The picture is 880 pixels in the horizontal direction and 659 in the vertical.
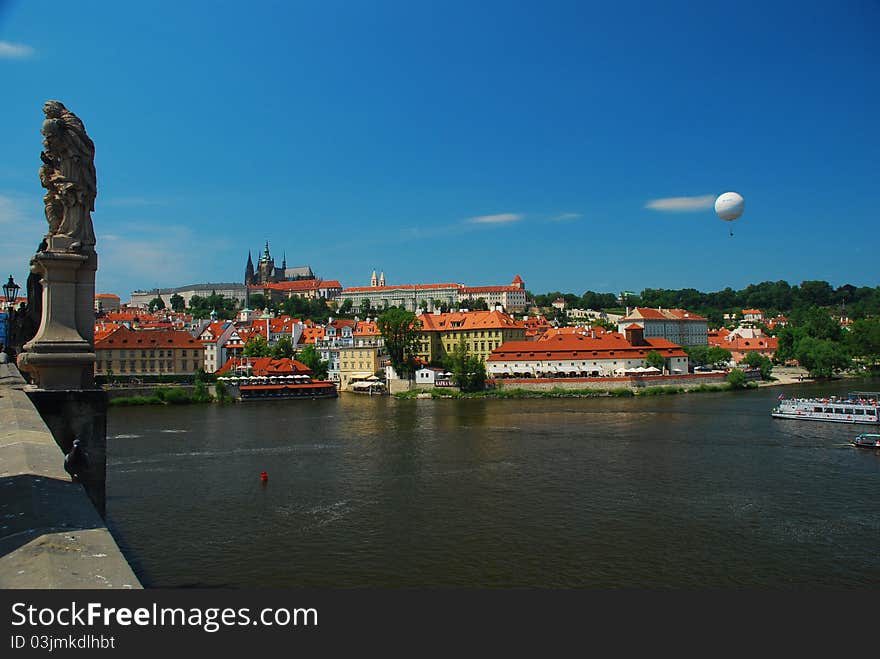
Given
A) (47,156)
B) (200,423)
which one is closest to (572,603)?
(47,156)

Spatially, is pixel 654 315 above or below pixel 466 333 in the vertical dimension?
above

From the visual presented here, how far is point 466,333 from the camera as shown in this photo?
60.2 meters

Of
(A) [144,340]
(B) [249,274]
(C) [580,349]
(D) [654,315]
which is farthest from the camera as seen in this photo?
(B) [249,274]

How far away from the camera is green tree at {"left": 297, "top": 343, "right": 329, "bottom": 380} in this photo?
54375 mm

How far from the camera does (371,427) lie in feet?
95.1

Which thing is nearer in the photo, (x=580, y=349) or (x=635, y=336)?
(x=580, y=349)

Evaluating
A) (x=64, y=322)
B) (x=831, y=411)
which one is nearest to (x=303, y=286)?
(x=831, y=411)

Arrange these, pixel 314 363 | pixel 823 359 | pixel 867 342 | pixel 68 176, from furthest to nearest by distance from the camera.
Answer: pixel 867 342 → pixel 314 363 → pixel 823 359 → pixel 68 176

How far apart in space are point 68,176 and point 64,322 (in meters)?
1.28

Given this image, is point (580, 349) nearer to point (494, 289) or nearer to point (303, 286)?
point (494, 289)

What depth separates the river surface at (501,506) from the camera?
416 inches

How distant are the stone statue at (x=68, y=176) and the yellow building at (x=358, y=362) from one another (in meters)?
47.3

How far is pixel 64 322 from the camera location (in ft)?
21.3

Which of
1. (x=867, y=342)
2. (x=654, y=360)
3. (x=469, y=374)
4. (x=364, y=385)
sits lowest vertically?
(x=364, y=385)
